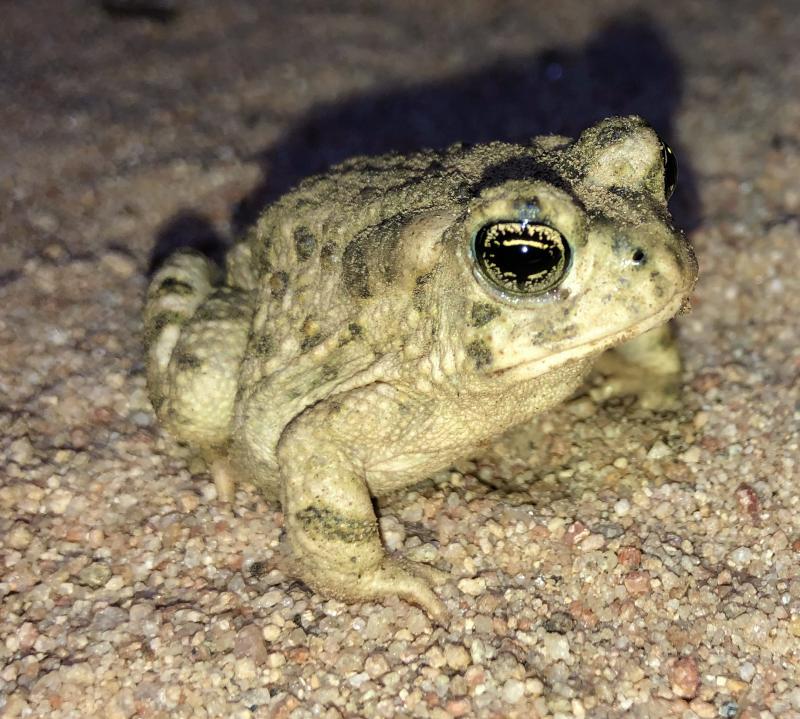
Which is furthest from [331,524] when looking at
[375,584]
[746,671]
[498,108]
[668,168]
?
[498,108]

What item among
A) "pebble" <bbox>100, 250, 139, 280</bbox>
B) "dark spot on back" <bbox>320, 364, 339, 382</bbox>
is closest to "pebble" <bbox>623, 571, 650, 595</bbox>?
"dark spot on back" <bbox>320, 364, 339, 382</bbox>

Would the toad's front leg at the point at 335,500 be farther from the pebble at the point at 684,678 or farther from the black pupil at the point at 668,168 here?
the black pupil at the point at 668,168

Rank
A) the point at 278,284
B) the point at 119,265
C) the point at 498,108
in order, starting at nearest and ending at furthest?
1. the point at 278,284
2. the point at 119,265
3. the point at 498,108

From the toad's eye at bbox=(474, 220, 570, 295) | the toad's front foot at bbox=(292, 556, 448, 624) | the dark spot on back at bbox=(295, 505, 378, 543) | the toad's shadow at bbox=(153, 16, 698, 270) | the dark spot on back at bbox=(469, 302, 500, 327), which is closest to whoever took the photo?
the toad's eye at bbox=(474, 220, 570, 295)

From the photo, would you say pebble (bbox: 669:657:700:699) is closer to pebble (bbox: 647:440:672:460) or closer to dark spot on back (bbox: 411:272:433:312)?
pebble (bbox: 647:440:672:460)

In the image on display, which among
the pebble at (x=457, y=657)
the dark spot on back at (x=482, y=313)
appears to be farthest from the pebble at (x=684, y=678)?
the dark spot on back at (x=482, y=313)

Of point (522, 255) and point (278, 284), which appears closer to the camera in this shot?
point (522, 255)

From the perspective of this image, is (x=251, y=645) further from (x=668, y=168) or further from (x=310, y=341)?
(x=668, y=168)
